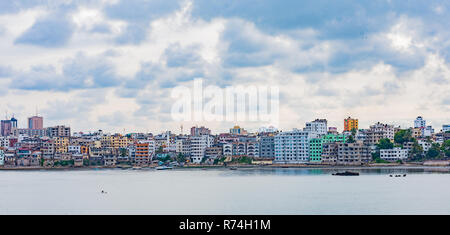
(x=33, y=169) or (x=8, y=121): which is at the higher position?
(x=8, y=121)

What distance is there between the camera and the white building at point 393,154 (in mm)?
89625

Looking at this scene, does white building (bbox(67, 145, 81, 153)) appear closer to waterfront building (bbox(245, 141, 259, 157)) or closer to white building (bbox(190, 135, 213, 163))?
white building (bbox(190, 135, 213, 163))

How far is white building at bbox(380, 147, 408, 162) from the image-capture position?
89625 millimetres

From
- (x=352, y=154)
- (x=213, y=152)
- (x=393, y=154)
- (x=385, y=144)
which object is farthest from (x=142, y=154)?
(x=393, y=154)

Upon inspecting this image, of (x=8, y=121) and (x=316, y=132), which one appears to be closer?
(x=316, y=132)

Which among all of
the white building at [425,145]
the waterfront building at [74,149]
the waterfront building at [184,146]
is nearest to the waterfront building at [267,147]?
the waterfront building at [184,146]

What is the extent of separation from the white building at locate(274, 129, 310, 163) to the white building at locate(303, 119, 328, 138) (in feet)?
7.44

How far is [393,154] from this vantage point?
89688 mm

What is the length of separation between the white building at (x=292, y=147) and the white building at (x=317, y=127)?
227cm

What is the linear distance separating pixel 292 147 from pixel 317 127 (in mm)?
8613

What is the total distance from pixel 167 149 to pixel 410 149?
41144mm

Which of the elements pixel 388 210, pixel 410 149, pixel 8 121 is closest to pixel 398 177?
pixel 388 210
